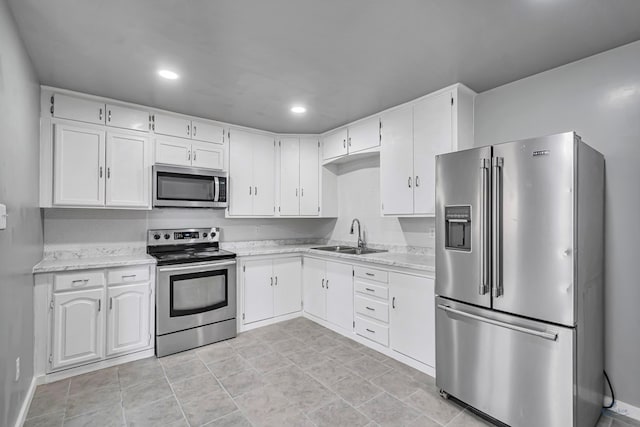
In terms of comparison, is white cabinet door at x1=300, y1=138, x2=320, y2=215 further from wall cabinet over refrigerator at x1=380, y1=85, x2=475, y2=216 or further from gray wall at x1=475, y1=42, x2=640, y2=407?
gray wall at x1=475, y1=42, x2=640, y2=407

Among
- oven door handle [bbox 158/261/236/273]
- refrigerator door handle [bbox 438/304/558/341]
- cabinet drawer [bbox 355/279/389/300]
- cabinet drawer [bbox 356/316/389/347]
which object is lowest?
cabinet drawer [bbox 356/316/389/347]

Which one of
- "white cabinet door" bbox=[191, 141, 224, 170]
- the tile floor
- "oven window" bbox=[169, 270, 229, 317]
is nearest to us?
the tile floor

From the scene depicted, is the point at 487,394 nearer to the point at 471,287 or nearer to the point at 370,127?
the point at 471,287

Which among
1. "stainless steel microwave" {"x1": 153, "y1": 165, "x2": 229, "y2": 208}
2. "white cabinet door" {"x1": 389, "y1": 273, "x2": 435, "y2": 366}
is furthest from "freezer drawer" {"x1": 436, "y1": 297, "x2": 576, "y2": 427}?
"stainless steel microwave" {"x1": 153, "y1": 165, "x2": 229, "y2": 208}

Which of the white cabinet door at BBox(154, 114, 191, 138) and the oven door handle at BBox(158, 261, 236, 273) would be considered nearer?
the oven door handle at BBox(158, 261, 236, 273)

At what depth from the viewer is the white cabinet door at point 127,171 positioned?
3.07 m

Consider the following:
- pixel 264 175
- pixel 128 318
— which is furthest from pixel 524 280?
pixel 128 318

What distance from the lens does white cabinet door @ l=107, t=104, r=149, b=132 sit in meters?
3.07

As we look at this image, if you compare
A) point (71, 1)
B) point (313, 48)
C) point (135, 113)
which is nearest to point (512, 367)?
point (313, 48)

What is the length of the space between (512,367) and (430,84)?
88.5 inches

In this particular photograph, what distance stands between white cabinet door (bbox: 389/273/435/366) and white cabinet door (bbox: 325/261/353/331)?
0.59 meters

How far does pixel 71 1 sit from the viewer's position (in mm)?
1708

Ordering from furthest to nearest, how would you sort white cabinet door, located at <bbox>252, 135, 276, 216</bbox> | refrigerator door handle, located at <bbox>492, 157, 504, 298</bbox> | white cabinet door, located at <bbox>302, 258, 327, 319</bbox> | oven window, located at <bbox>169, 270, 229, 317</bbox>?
1. white cabinet door, located at <bbox>252, 135, 276, 216</bbox>
2. white cabinet door, located at <bbox>302, 258, 327, 319</bbox>
3. oven window, located at <bbox>169, 270, 229, 317</bbox>
4. refrigerator door handle, located at <bbox>492, 157, 504, 298</bbox>

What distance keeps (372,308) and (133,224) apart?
2745 mm
